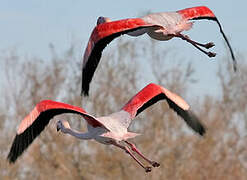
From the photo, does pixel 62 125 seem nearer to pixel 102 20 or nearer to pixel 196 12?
pixel 102 20

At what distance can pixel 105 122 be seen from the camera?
1171 centimetres

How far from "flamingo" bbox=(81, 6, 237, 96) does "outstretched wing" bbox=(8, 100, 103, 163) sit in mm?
578

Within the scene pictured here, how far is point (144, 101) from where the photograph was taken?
12.5 meters

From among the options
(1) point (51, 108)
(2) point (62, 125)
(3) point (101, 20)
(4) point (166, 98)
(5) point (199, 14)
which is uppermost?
(5) point (199, 14)

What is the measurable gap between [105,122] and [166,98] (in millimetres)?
1481

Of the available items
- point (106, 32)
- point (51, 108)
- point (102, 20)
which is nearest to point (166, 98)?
point (102, 20)

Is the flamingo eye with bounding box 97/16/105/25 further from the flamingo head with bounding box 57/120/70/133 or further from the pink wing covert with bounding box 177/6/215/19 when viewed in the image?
the flamingo head with bounding box 57/120/70/133

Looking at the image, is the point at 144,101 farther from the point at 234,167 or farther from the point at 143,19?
the point at 234,167

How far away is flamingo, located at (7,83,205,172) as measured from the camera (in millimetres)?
11266

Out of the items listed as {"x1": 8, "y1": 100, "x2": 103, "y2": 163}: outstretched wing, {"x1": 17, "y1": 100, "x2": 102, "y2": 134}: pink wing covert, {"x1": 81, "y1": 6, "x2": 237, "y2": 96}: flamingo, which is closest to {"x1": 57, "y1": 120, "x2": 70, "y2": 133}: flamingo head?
{"x1": 81, "y1": 6, "x2": 237, "y2": 96}: flamingo

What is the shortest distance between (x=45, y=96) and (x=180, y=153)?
5147mm

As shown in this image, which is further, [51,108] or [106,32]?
[106,32]

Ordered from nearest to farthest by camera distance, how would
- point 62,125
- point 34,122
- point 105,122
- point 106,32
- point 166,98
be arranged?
point 106,32 → point 34,122 → point 105,122 → point 62,125 → point 166,98

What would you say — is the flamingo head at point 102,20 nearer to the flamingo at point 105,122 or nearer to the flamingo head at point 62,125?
the flamingo at point 105,122
